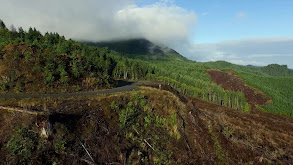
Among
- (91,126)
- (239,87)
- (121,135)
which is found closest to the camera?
(91,126)

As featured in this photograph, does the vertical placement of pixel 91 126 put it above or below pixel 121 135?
above

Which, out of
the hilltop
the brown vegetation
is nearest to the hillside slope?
the hilltop

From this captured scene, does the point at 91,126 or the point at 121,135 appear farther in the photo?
the point at 121,135

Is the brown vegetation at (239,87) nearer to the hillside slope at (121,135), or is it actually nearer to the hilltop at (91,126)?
the hillside slope at (121,135)

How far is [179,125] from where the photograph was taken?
23.6 metres

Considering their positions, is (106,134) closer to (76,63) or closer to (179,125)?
(179,125)

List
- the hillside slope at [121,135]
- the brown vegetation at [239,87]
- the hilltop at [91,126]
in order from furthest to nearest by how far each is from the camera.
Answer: the brown vegetation at [239,87]
the hilltop at [91,126]
the hillside slope at [121,135]

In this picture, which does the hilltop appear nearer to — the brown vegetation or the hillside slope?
the hillside slope

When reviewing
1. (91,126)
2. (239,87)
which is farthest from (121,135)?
(239,87)

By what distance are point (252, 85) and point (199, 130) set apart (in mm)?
164311

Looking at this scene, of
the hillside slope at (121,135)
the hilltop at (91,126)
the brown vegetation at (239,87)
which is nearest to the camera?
the hillside slope at (121,135)

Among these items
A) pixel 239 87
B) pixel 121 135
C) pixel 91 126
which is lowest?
pixel 239 87

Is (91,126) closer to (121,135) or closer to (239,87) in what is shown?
(121,135)

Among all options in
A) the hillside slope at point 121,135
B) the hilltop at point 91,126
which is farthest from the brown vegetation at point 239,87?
the hilltop at point 91,126
